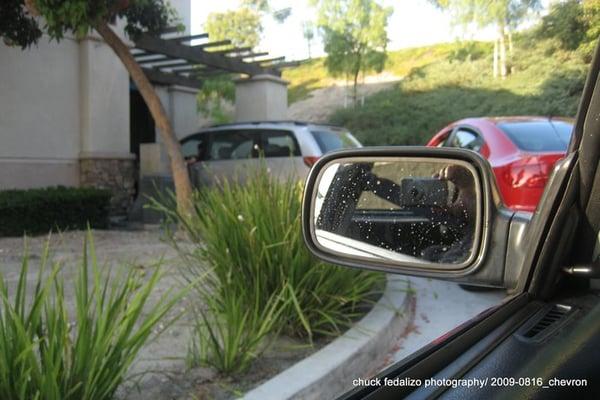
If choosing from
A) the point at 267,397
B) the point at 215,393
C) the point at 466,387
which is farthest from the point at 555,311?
the point at 215,393

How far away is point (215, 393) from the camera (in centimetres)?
285

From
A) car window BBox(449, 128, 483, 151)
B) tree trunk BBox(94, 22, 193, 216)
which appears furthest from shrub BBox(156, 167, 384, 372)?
tree trunk BBox(94, 22, 193, 216)

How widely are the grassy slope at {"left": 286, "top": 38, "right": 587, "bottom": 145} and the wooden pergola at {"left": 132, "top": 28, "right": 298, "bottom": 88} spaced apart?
1.83 m

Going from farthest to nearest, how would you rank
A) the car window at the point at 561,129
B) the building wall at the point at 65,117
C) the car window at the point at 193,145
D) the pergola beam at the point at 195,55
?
the pergola beam at the point at 195,55 < the car window at the point at 193,145 < the building wall at the point at 65,117 < the car window at the point at 561,129

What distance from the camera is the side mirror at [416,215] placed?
4.50 feet

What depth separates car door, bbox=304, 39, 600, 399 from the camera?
1177mm

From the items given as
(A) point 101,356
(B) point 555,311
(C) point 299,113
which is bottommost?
(A) point 101,356

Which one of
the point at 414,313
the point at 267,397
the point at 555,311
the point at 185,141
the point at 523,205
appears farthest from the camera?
the point at 185,141

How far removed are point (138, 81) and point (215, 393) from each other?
20.9 feet

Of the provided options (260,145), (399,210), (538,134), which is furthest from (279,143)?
(399,210)

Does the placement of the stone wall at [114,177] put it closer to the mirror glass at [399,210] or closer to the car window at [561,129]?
the car window at [561,129]

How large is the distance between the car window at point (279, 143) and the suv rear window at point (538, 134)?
386 cm

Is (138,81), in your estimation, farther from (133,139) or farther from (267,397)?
(133,139)

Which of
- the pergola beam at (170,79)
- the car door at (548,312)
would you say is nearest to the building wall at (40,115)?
the pergola beam at (170,79)
